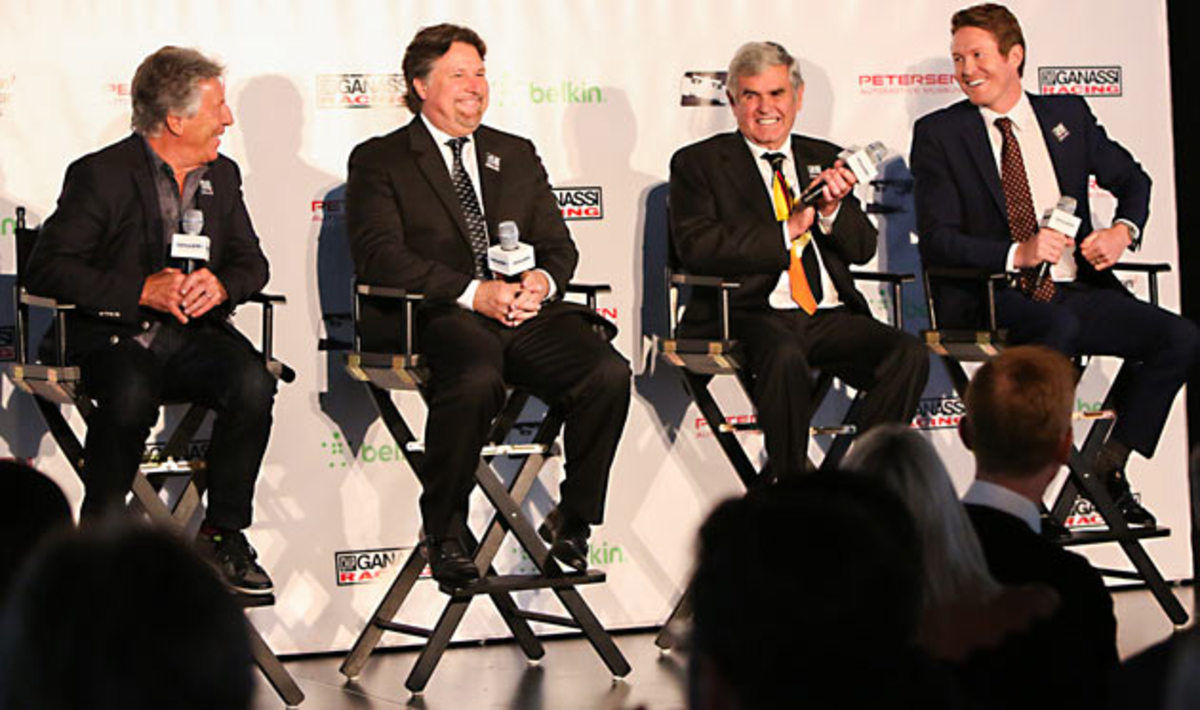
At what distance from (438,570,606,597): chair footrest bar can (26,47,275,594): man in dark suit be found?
1.77ft

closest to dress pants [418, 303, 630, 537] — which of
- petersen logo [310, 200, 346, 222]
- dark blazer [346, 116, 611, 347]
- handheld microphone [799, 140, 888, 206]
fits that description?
dark blazer [346, 116, 611, 347]

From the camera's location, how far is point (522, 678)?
4.84 m

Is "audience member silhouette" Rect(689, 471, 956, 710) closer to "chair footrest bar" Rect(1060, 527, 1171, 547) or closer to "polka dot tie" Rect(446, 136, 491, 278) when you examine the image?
"polka dot tie" Rect(446, 136, 491, 278)

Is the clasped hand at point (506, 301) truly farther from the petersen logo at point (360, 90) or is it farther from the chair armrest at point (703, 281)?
the petersen logo at point (360, 90)

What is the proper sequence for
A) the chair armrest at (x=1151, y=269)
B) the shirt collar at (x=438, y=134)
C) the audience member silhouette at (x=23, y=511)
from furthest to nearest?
the chair armrest at (x=1151, y=269)
the shirt collar at (x=438, y=134)
the audience member silhouette at (x=23, y=511)

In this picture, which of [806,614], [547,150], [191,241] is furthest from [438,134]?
[806,614]

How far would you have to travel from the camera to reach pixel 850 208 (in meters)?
5.43

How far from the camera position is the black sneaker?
453 cm

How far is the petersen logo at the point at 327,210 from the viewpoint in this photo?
5.48 m

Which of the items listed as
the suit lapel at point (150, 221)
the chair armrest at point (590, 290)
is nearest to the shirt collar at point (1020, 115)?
the chair armrest at point (590, 290)

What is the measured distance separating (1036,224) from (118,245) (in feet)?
9.49

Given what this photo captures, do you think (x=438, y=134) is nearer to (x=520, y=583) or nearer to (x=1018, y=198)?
(x=520, y=583)

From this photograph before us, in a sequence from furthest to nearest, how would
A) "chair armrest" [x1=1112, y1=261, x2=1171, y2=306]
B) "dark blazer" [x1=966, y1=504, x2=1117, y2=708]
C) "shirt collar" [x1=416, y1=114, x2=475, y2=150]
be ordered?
"chair armrest" [x1=1112, y1=261, x2=1171, y2=306], "shirt collar" [x1=416, y1=114, x2=475, y2=150], "dark blazer" [x1=966, y1=504, x2=1117, y2=708]

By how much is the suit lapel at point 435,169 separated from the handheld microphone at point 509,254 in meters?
0.20
